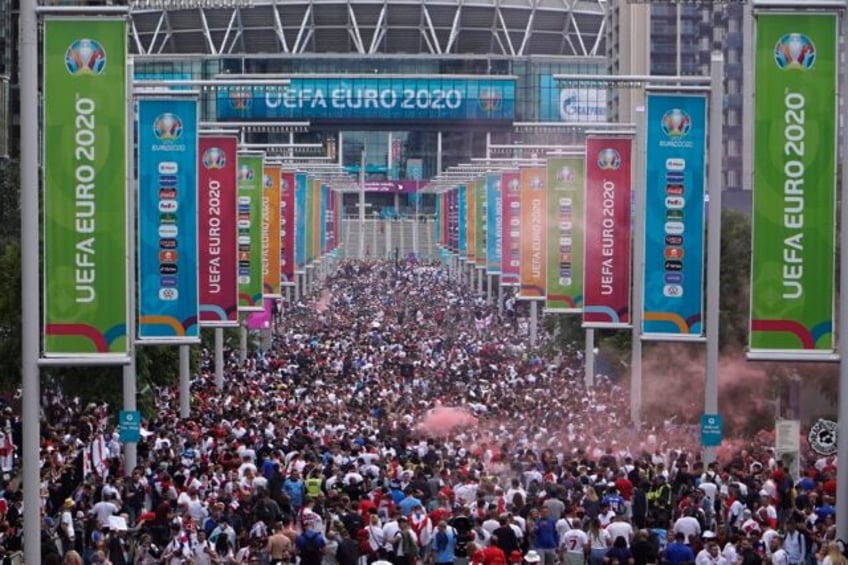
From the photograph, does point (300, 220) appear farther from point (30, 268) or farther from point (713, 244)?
point (30, 268)

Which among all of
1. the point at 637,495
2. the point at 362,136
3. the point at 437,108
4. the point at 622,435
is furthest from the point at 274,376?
the point at 362,136

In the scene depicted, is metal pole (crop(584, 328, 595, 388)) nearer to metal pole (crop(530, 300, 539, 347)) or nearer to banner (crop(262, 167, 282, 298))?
banner (crop(262, 167, 282, 298))

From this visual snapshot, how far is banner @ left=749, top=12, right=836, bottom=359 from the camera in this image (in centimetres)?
1938

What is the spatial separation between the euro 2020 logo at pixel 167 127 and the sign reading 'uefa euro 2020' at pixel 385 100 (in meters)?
127

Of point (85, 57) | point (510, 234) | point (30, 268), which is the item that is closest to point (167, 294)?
point (30, 268)

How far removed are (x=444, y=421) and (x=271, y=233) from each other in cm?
893

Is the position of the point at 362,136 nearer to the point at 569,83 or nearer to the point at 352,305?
the point at 352,305

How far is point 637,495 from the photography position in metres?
24.7

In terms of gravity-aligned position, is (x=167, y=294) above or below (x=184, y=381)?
above

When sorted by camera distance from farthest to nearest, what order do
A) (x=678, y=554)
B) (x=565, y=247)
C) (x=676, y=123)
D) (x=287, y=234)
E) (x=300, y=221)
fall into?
(x=300, y=221) → (x=287, y=234) → (x=565, y=247) → (x=676, y=123) → (x=678, y=554)

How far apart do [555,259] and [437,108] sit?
12095 cm

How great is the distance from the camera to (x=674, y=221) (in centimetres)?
2817

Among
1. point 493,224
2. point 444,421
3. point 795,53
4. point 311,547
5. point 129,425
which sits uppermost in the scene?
point 795,53

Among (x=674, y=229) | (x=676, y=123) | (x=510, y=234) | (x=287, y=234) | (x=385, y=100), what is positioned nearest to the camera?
(x=676, y=123)
